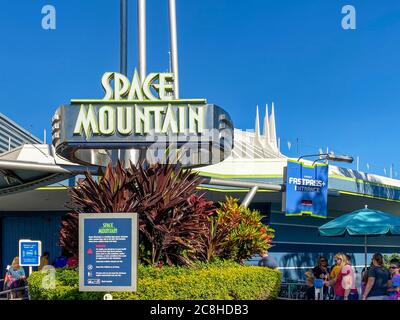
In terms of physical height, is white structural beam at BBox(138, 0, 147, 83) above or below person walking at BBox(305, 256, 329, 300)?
above

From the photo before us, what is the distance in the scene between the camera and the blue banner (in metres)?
24.2

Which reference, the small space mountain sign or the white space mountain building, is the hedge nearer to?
the small space mountain sign

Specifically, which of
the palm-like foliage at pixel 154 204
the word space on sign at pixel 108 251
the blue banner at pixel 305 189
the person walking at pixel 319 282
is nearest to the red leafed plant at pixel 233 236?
the palm-like foliage at pixel 154 204

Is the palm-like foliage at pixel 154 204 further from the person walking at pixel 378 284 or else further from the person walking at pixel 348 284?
the person walking at pixel 378 284

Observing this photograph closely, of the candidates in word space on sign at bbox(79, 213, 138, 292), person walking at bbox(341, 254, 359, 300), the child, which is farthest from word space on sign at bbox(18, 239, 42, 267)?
the child

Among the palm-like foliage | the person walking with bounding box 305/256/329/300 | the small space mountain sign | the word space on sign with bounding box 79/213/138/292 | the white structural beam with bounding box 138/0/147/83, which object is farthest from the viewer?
the white structural beam with bounding box 138/0/147/83

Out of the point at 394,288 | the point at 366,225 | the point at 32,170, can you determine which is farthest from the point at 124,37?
the point at 394,288

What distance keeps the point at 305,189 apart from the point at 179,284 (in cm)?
1430

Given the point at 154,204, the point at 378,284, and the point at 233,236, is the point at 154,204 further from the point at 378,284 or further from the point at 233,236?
the point at 378,284

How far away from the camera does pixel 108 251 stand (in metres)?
9.45

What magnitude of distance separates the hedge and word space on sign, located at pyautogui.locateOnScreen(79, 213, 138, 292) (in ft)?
4.31
